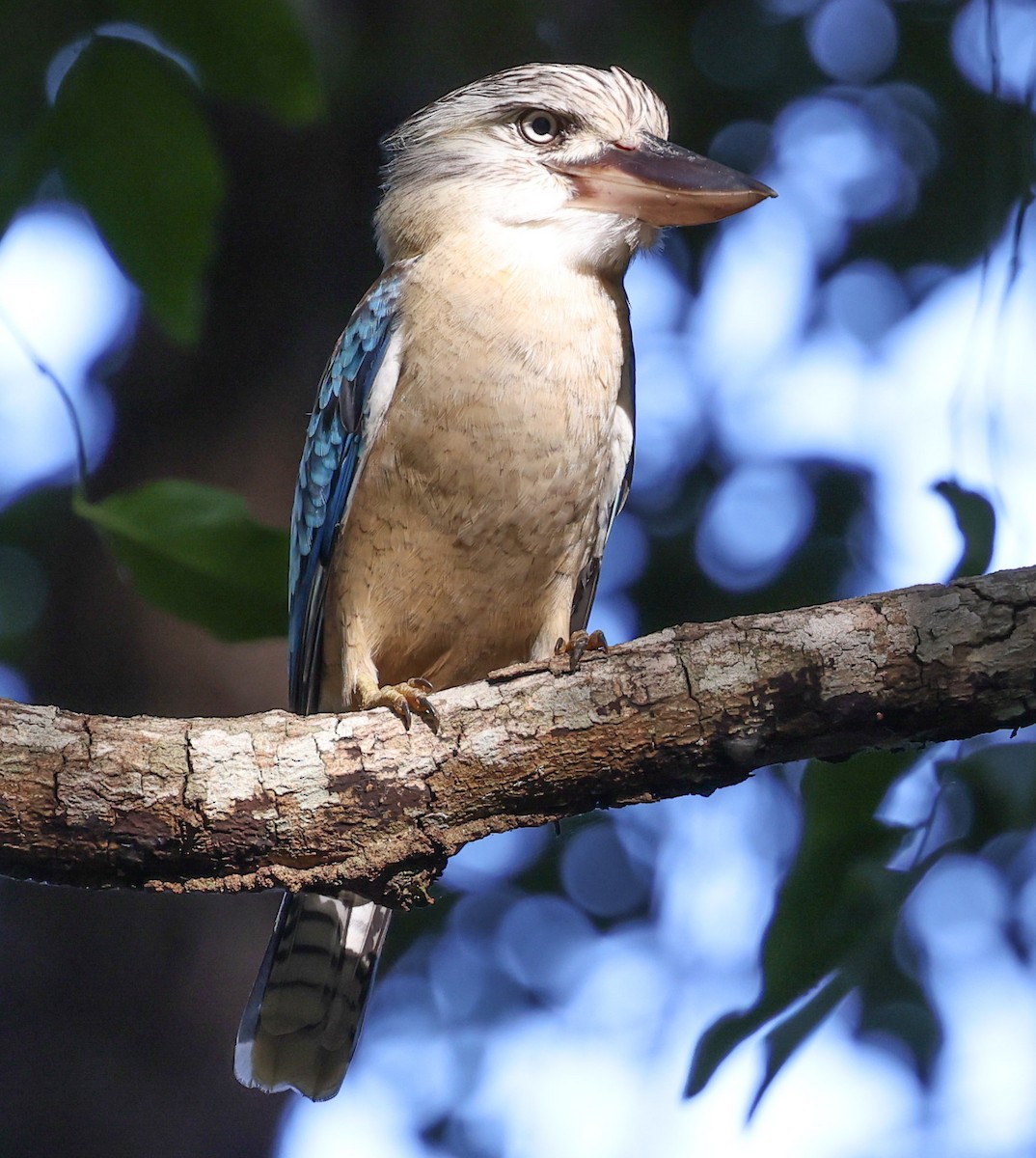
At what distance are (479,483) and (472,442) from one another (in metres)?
0.10

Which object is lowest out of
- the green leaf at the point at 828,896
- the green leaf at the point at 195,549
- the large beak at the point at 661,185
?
the green leaf at the point at 828,896

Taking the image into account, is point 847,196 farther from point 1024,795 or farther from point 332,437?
point 1024,795

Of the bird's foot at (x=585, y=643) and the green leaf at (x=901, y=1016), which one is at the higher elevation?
the bird's foot at (x=585, y=643)

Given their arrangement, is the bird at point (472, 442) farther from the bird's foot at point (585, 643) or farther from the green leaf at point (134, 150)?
the green leaf at point (134, 150)

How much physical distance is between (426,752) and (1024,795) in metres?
1.00

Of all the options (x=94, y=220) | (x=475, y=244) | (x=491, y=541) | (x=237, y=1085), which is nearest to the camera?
(x=94, y=220)

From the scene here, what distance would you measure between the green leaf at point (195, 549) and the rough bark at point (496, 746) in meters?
0.26

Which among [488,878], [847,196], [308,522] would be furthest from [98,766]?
[847,196]

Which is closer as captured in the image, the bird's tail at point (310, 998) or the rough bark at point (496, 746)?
the rough bark at point (496, 746)

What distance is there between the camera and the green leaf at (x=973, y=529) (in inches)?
84.9

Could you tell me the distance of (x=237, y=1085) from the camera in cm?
421

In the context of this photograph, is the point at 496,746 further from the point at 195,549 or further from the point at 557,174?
the point at 557,174

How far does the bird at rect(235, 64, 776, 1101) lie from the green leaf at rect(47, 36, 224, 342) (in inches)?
43.2

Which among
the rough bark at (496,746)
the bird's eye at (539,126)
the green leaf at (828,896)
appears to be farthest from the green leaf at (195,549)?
the bird's eye at (539,126)
